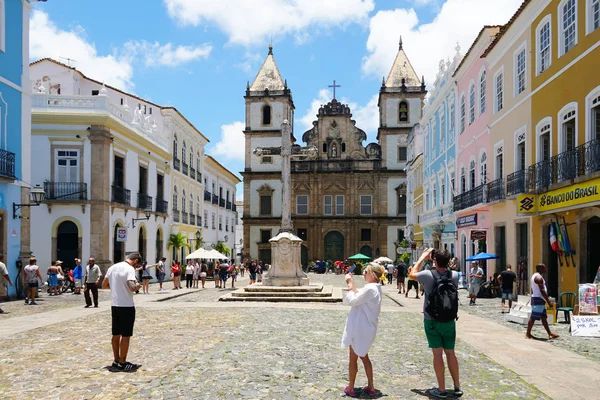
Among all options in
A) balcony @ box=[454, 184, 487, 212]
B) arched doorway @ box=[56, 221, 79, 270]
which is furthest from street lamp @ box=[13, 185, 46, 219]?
balcony @ box=[454, 184, 487, 212]

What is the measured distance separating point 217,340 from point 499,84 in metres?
15.0

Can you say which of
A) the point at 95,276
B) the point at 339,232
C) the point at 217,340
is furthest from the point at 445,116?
the point at 339,232

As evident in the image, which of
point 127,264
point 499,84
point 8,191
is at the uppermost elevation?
point 499,84

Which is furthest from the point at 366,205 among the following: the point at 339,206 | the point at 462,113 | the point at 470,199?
the point at 470,199

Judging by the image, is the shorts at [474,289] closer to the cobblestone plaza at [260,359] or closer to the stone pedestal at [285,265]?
the cobblestone plaza at [260,359]

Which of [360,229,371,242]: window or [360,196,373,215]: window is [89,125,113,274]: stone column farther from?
[360,196,373,215]: window

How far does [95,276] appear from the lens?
16531 mm

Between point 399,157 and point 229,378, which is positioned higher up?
point 399,157

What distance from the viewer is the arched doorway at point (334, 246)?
2292 inches

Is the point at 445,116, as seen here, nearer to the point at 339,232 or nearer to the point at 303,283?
the point at 303,283

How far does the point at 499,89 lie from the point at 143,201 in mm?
17306

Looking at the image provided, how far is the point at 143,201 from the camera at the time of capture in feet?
101

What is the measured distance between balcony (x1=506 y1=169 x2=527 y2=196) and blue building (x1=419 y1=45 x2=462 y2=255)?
7533 millimetres

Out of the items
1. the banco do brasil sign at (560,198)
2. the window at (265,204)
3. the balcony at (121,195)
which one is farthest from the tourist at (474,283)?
the window at (265,204)
